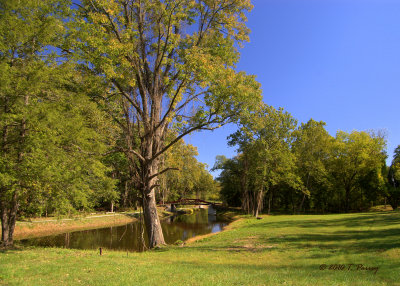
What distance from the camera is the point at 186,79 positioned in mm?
12047

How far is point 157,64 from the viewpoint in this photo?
47.2ft

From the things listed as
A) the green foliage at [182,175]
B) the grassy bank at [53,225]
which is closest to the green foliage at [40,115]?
the grassy bank at [53,225]

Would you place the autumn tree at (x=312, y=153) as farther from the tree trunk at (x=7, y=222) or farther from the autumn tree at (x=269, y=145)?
the tree trunk at (x=7, y=222)

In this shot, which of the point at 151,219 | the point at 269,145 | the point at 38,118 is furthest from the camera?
the point at 269,145

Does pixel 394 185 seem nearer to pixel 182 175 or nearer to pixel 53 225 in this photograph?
pixel 182 175

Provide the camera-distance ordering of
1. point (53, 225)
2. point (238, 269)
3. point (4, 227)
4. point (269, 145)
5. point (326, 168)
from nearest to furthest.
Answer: point (238, 269), point (4, 227), point (53, 225), point (269, 145), point (326, 168)

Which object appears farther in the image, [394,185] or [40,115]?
[394,185]

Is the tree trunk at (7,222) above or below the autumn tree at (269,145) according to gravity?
below

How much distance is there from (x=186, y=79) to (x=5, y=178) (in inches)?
332

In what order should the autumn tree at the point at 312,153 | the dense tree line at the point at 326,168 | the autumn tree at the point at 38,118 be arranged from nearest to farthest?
the autumn tree at the point at 38,118
the dense tree line at the point at 326,168
the autumn tree at the point at 312,153

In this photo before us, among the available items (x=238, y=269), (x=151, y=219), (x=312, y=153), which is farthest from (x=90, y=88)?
(x=312, y=153)

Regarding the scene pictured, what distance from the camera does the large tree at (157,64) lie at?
11445 millimetres

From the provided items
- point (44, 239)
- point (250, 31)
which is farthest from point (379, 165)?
point (44, 239)

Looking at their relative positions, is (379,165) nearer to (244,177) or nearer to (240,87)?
(244,177)
